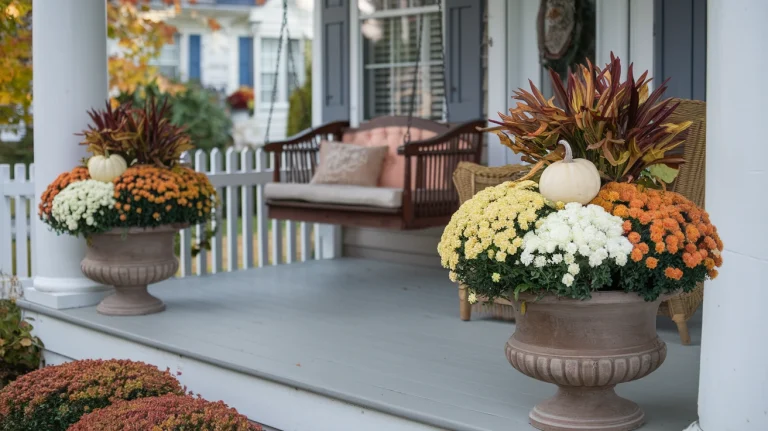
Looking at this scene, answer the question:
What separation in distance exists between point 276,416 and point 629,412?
141 centimetres

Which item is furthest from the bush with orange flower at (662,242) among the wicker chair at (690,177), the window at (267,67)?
the window at (267,67)

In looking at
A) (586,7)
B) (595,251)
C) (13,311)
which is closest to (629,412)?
(595,251)

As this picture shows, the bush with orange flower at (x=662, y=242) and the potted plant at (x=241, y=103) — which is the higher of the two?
the potted plant at (x=241, y=103)

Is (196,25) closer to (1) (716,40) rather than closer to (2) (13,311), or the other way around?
(2) (13,311)

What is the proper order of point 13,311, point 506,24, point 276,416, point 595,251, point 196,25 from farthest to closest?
point 196,25 < point 506,24 < point 13,311 < point 276,416 < point 595,251

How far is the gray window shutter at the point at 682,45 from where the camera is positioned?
16.6 feet

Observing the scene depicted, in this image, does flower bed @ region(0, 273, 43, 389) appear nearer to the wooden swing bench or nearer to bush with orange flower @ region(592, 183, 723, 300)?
the wooden swing bench

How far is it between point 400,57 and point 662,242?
4.29m

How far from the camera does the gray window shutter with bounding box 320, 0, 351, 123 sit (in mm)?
7012

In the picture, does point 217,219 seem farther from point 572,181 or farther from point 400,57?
point 572,181

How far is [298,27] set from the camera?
1658cm

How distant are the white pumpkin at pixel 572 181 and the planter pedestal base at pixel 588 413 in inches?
23.1

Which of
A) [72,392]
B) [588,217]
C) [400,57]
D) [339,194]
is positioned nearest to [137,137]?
[339,194]

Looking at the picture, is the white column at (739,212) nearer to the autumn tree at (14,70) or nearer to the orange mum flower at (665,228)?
the orange mum flower at (665,228)
